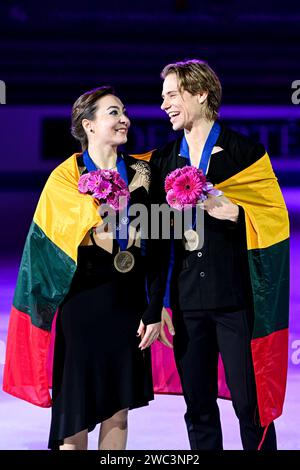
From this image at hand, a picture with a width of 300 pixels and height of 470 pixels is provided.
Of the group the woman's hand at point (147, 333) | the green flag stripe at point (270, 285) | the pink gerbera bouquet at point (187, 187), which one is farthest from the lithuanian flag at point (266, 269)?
the woman's hand at point (147, 333)

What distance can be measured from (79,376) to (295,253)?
5.05 meters

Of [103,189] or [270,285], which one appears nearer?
[103,189]

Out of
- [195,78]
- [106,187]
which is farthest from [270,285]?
[195,78]

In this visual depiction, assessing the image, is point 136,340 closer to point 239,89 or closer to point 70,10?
point 239,89

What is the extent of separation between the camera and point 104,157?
14.8 feet

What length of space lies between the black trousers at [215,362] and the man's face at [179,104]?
0.83 m

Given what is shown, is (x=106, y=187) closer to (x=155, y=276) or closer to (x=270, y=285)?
(x=155, y=276)

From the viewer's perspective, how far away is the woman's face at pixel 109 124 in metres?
4.47

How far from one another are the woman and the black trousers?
6.2 inches

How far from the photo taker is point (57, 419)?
14.5ft

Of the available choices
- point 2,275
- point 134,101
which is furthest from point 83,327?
point 134,101

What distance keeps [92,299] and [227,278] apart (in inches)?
22.9

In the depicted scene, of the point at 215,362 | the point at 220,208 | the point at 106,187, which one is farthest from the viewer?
the point at 215,362

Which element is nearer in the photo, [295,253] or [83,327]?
[83,327]
